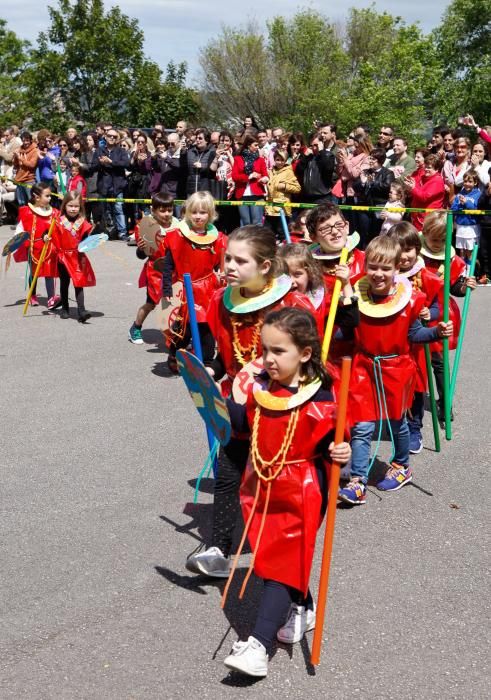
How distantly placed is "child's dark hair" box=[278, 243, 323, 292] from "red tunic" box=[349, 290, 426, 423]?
1.19 ft

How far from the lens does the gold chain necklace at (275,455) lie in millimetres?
3359

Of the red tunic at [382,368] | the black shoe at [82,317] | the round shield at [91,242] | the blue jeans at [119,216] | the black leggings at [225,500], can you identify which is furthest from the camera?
the blue jeans at [119,216]

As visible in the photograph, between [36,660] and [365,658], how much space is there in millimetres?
1251

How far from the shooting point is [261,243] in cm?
403

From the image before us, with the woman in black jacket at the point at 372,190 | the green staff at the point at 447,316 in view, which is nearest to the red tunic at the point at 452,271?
the green staff at the point at 447,316

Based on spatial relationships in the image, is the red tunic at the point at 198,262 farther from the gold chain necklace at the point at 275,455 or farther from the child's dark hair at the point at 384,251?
the gold chain necklace at the point at 275,455

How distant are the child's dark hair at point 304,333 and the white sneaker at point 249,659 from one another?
3.26ft

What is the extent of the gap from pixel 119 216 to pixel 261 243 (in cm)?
1290

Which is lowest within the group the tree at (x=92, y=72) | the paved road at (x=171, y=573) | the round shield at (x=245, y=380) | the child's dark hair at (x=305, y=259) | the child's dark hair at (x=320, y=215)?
the paved road at (x=171, y=573)

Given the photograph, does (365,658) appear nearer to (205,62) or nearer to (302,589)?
(302,589)

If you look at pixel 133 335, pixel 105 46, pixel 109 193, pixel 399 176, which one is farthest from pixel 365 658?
pixel 105 46

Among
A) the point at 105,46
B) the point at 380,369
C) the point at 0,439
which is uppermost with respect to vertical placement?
the point at 105,46

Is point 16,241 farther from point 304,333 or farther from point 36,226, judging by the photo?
point 304,333

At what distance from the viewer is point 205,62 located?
59250 millimetres
